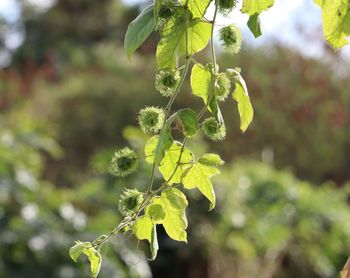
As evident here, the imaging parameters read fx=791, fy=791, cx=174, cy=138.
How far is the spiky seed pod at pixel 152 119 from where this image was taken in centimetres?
84

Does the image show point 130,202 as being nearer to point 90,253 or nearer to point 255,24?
point 90,253

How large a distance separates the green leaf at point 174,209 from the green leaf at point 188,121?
79 mm

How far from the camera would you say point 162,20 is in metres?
0.82

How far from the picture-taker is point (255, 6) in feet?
2.77

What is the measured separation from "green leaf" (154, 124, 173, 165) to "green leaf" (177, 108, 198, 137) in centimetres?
2

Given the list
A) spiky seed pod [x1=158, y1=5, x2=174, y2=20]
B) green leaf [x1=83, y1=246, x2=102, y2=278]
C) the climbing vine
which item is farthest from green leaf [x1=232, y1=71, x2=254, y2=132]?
green leaf [x1=83, y1=246, x2=102, y2=278]

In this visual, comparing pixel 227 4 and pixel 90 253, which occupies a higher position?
pixel 227 4

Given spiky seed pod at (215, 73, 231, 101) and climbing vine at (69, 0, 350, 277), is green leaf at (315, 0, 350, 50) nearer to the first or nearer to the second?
climbing vine at (69, 0, 350, 277)

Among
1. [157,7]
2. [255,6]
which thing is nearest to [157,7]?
[157,7]

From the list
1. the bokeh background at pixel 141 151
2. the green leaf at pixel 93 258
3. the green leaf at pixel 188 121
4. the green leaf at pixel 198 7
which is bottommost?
the green leaf at pixel 93 258

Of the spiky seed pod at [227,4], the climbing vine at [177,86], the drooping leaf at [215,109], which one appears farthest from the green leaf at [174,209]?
the spiky seed pod at [227,4]

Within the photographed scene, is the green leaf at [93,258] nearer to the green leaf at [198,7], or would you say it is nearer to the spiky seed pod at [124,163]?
the spiky seed pod at [124,163]

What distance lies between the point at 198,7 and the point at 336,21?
0.15 meters

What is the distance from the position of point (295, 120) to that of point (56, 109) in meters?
3.63
